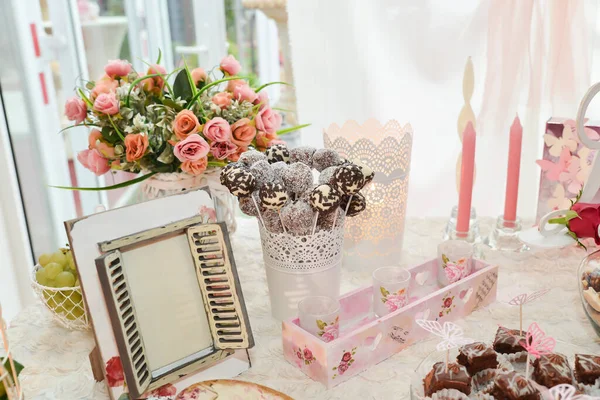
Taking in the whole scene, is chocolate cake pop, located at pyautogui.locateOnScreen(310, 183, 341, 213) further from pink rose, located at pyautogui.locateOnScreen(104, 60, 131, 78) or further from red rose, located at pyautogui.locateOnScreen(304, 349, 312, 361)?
pink rose, located at pyautogui.locateOnScreen(104, 60, 131, 78)

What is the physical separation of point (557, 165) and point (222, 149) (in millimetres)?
739

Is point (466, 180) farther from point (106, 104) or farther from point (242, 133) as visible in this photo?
point (106, 104)

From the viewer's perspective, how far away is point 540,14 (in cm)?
145

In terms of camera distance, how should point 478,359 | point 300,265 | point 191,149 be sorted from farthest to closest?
1. point 191,149
2. point 300,265
3. point 478,359

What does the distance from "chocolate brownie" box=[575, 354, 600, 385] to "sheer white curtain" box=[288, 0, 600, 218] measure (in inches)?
36.4

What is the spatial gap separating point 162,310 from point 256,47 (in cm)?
325

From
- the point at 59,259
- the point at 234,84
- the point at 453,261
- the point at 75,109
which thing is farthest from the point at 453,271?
the point at 75,109

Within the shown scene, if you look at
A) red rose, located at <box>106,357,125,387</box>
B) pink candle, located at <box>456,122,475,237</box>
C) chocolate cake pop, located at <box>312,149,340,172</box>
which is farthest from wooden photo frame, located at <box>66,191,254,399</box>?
pink candle, located at <box>456,122,475,237</box>

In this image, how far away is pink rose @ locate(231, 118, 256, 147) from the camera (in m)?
1.11

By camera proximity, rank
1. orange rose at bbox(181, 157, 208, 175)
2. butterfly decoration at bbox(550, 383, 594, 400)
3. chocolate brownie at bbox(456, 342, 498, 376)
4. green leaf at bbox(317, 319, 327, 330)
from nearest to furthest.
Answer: butterfly decoration at bbox(550, 383, 594, 400), chocolate brownie at bbox(456, 342, 498, 376), green leaf at bbox(317, 319, 327, 330), orange rose at bbox(181, 157, 208, 175)

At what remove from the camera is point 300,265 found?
0.95 meters

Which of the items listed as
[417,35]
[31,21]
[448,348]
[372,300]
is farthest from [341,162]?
[31,21]

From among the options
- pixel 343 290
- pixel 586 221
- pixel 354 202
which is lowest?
pixel 343 290

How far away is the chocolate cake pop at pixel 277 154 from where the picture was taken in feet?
3.25
